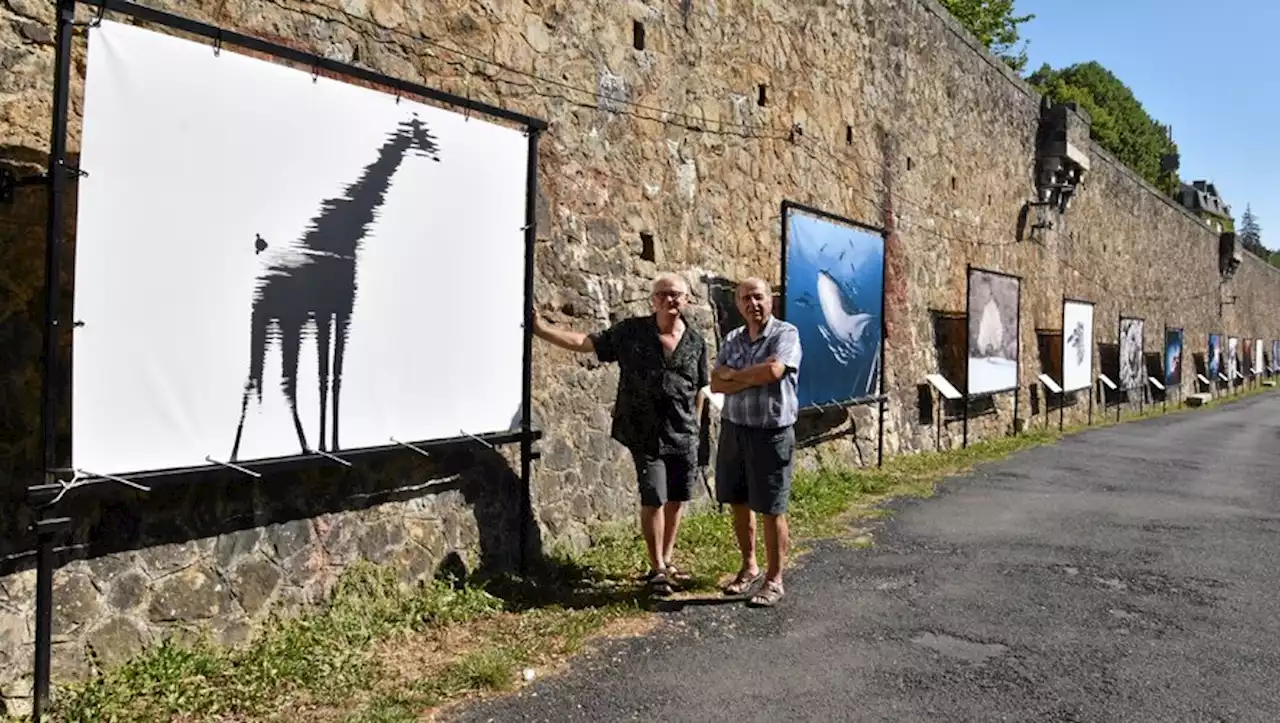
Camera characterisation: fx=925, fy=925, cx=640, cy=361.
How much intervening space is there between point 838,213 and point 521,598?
19.9ft

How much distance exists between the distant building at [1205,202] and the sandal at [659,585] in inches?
2375

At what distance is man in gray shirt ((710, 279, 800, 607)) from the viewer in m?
4.70

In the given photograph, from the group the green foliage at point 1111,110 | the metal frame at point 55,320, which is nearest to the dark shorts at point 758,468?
the metal frame at point 55,320

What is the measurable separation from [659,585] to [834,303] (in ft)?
15.3

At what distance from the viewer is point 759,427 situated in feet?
15.6

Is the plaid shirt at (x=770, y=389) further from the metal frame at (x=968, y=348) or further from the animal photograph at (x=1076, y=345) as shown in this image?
the animal photograph at (x=1076, y=345)

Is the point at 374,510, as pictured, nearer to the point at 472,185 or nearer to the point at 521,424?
the point at 521,424

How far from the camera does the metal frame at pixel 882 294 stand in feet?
26.2

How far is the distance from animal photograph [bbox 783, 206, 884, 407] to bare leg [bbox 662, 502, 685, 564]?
11.1ft

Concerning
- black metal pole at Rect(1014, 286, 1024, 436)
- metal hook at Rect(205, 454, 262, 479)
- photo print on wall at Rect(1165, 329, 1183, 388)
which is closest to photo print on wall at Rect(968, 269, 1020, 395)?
black metal pole at Rect(1014, 286, 1024, 436)

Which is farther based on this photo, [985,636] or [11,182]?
[985,636]

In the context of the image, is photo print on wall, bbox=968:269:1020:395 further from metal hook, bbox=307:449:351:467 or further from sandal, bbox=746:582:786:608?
metal hook, bbox=307:449:351:467

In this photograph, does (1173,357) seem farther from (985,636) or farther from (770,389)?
(770,389)

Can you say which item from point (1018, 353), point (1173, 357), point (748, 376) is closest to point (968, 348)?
point (1018, 353)
